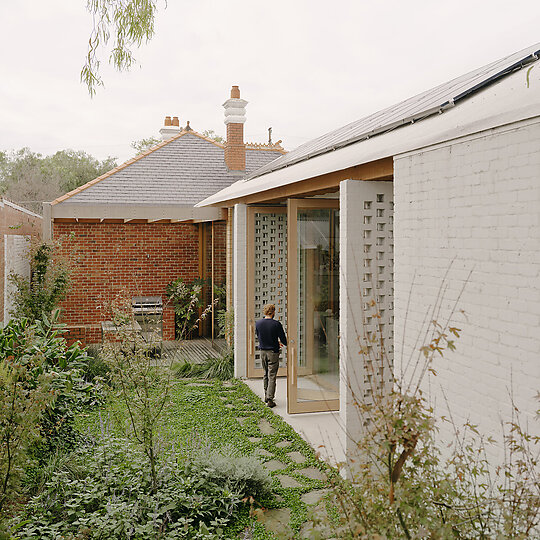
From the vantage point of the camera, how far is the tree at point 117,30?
229 inches

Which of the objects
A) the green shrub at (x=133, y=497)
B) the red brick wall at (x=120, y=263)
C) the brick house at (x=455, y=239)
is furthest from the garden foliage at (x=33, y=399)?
the red brick wall at (x=120, y=263)

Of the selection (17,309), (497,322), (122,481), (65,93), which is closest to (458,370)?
(497,322)

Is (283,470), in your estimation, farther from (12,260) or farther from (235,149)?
(235,149)

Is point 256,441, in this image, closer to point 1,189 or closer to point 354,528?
point 354,528

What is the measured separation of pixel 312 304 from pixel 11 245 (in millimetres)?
6005

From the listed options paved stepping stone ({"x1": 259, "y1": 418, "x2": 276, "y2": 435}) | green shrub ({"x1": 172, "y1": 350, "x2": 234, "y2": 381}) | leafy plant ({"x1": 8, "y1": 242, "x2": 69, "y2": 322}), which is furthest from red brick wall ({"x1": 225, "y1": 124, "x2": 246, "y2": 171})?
paved stepping stone ({"x1": 259, "y1": 418, "x2": 276, "y2": 435})

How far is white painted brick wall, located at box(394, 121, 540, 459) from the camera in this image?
3793mm

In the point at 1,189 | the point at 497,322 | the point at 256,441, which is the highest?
the point at 1,189

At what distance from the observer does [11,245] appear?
37.4 ft

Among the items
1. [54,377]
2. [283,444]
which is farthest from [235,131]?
[54,377]

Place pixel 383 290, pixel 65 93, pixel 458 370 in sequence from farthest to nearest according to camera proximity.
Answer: pixel 65 93 < pixel 383 290 < pixel 458 370

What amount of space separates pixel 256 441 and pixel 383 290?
2598 mm

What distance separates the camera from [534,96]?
12.1 ft

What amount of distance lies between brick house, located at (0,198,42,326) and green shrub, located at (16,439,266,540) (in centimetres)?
443
